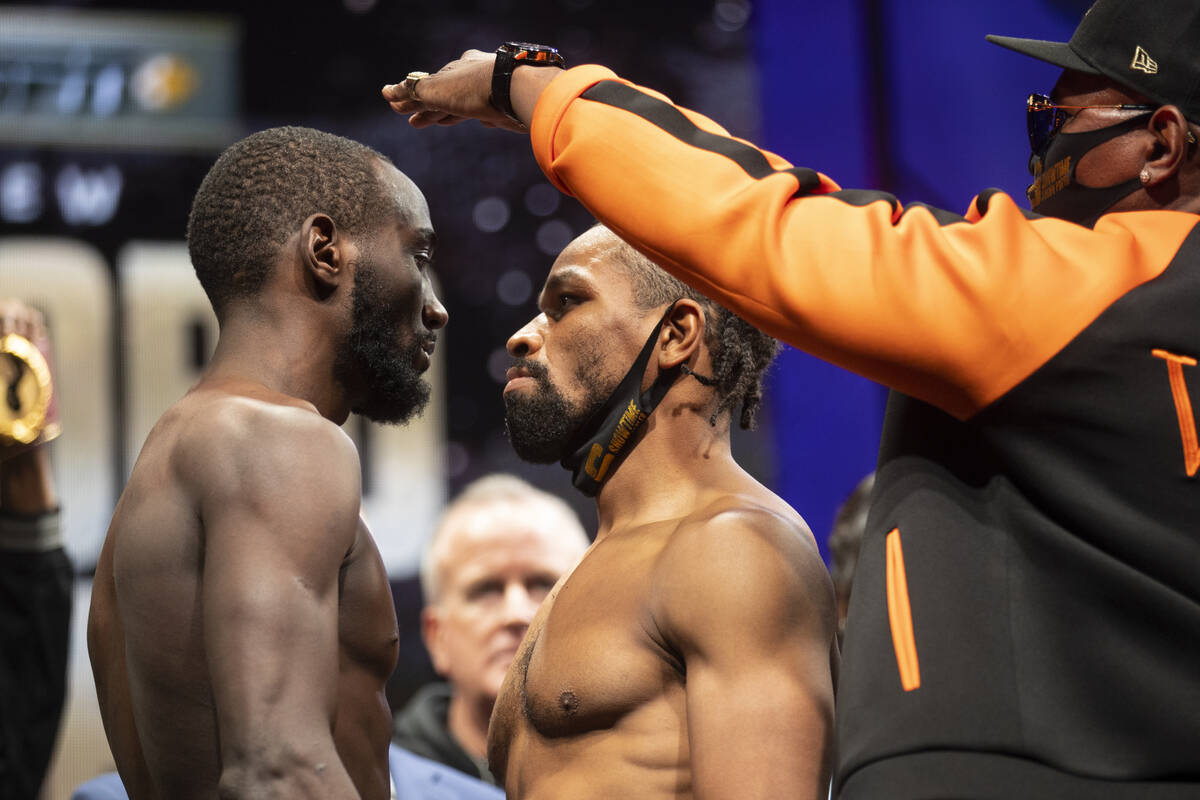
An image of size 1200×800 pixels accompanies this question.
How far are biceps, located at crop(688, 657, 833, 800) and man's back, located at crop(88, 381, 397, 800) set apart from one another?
496 mm

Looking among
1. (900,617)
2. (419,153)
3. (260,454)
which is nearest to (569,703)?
(260,454)

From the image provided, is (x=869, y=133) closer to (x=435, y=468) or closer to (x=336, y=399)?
(x=435, y=468)

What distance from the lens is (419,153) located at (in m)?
4.61

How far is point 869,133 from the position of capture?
4.84 m

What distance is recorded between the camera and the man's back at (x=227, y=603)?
1677 millimetres

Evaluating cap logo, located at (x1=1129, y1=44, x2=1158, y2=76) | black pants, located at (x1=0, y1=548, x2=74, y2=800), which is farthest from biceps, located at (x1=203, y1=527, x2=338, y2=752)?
black pants, located at (x1=0, y1=548, x2=74, y2=800)

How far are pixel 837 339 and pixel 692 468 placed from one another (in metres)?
0.96

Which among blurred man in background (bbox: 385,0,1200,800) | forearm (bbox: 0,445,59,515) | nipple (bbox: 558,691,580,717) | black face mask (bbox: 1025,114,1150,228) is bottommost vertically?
forearm (bbox: 0,445,59,515)

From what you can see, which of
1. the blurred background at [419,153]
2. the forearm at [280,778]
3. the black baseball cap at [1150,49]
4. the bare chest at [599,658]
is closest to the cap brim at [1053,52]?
the black baseball cap at [1150,49]

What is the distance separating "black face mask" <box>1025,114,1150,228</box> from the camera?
4.95 ft

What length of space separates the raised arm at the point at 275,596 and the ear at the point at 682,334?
0.70m

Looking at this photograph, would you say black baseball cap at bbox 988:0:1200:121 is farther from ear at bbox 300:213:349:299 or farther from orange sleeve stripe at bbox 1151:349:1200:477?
ear at bbox 300:213:349:299

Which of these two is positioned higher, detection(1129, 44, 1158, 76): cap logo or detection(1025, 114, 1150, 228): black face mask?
detection(1129, 44, 1158, 76): cap logo

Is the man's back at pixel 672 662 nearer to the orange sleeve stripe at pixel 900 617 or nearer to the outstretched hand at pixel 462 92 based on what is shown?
the orange sleeve stripe at pixel 900 617
